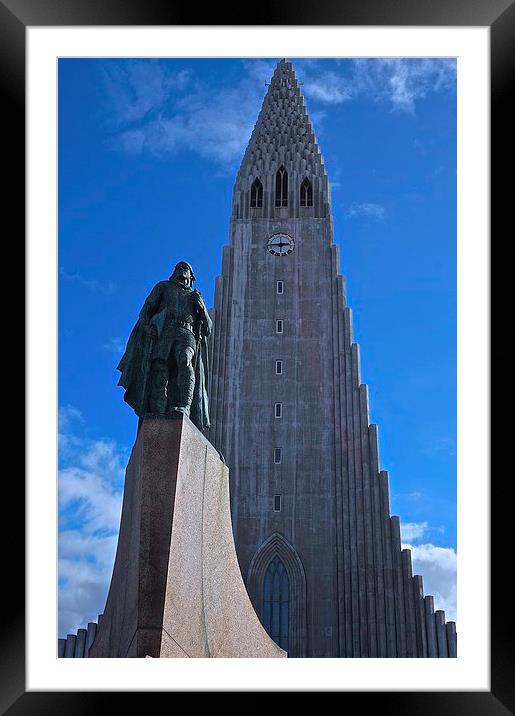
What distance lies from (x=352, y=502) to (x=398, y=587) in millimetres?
3611

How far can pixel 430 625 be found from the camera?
Answer: 39844mm

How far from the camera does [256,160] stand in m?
52.1

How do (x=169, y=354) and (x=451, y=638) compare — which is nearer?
(x=169, y=354)

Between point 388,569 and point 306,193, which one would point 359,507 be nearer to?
point 388,569

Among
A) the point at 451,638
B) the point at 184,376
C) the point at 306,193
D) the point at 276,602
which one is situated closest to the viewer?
the point at 184,376

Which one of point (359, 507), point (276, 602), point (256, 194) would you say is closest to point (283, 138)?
point (256, 194)

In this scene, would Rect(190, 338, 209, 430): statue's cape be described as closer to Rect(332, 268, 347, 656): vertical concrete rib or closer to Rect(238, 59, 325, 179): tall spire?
Rect(332, 268, 347, 656): vertical concrete rib

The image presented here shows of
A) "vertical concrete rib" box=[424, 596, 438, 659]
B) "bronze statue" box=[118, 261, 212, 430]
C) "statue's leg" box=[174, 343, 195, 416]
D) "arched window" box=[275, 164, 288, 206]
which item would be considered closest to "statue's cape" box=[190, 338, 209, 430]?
"bronze statue" box=[118, 261, 212, 430]

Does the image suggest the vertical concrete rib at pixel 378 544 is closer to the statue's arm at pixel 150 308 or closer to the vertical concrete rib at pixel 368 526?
the vertical concrete rib at pixel 368 526

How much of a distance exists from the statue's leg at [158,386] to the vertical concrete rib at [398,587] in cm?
2884

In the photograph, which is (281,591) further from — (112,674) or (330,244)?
(112,674)

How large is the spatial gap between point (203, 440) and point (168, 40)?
5.93 metres

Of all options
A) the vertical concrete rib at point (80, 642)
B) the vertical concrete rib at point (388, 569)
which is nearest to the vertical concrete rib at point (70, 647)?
the vertical concrete rib at point (80, 642)

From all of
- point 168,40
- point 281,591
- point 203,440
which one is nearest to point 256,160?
point 281,591
